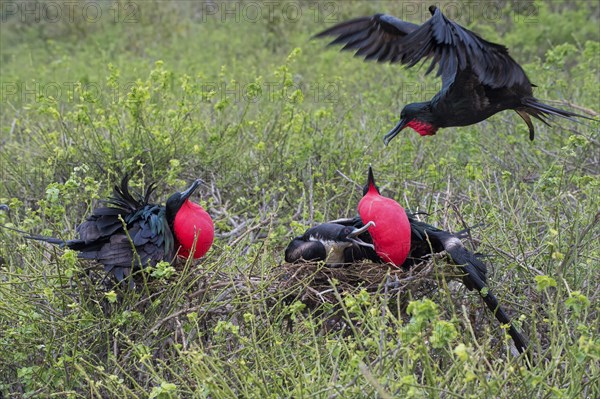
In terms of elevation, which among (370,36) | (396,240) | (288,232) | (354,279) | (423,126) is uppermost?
(370,36)

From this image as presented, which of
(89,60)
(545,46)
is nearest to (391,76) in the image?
(545,46)

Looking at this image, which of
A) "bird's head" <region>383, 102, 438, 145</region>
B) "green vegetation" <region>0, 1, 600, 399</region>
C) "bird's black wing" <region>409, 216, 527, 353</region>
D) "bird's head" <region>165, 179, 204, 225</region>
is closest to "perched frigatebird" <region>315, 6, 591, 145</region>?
"bird's head" <region>383, 102, 438, 145</region>

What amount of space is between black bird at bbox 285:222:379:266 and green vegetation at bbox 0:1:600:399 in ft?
0.34

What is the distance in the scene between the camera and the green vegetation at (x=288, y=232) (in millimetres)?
1834

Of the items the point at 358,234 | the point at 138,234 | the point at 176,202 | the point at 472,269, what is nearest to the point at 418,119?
the point at 358,234

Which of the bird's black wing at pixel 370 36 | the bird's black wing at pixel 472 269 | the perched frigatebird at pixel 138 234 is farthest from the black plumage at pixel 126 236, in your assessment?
the bird's black wing at pixel 370 36

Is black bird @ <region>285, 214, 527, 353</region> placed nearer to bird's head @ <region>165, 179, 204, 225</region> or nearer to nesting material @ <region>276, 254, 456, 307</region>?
nesting material @ <region>276, 254, 456, 307</region>

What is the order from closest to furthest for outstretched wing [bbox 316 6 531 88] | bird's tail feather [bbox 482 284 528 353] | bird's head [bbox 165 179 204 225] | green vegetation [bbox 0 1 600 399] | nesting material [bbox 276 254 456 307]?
green vegetation [bbox 0 1 600 399], bird's tail feather [bbox 482 284 528 353], nesting material [bbox 276 254 456 307], bird's head [bbox 165 179 204 225], outstretched wing [bbox 316 6 531 88]

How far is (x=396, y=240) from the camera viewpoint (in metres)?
2.60

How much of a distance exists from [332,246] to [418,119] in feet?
2.11

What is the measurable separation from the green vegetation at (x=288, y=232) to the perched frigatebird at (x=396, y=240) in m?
0.07

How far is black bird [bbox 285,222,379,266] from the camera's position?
2.63 meters

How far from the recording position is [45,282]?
2361 mm

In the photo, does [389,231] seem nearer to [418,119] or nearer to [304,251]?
[304,251]
